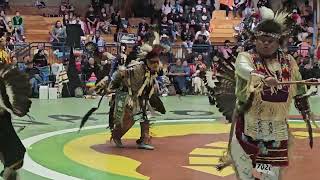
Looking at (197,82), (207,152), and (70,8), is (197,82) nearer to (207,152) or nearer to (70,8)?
(70,8)

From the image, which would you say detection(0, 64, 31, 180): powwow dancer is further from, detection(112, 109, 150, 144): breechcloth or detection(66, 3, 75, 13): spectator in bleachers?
detection(66, 3, 75, 13): spectator in bleachers

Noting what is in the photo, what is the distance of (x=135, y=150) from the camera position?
907cm

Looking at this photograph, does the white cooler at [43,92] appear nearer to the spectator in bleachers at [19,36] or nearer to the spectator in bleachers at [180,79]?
the spectator in bleachers at [180,79]

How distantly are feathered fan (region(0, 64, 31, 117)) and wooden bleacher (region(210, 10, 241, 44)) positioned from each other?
744 inches

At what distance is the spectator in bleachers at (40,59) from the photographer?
1742cm

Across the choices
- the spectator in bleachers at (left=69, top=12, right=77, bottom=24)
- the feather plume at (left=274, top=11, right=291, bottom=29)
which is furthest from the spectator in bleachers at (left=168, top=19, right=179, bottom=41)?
the feather plume at (left=274, top=11, right=291, bottom=29)

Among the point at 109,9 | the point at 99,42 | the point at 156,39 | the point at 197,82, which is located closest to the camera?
the point at 156,39

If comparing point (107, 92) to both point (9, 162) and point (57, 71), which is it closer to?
point (9, 162)

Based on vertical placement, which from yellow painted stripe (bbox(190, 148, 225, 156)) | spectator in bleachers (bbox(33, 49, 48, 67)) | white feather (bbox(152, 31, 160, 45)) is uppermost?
white feather (bbox(152, 31, 160, 45))

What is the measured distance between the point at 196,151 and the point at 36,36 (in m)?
15.0

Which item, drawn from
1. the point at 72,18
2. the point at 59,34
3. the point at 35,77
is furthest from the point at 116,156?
the point at 72,18

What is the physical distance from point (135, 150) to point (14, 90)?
3828mm

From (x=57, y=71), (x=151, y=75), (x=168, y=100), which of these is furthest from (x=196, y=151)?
(x=57, y=71)

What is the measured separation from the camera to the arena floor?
7.50m
